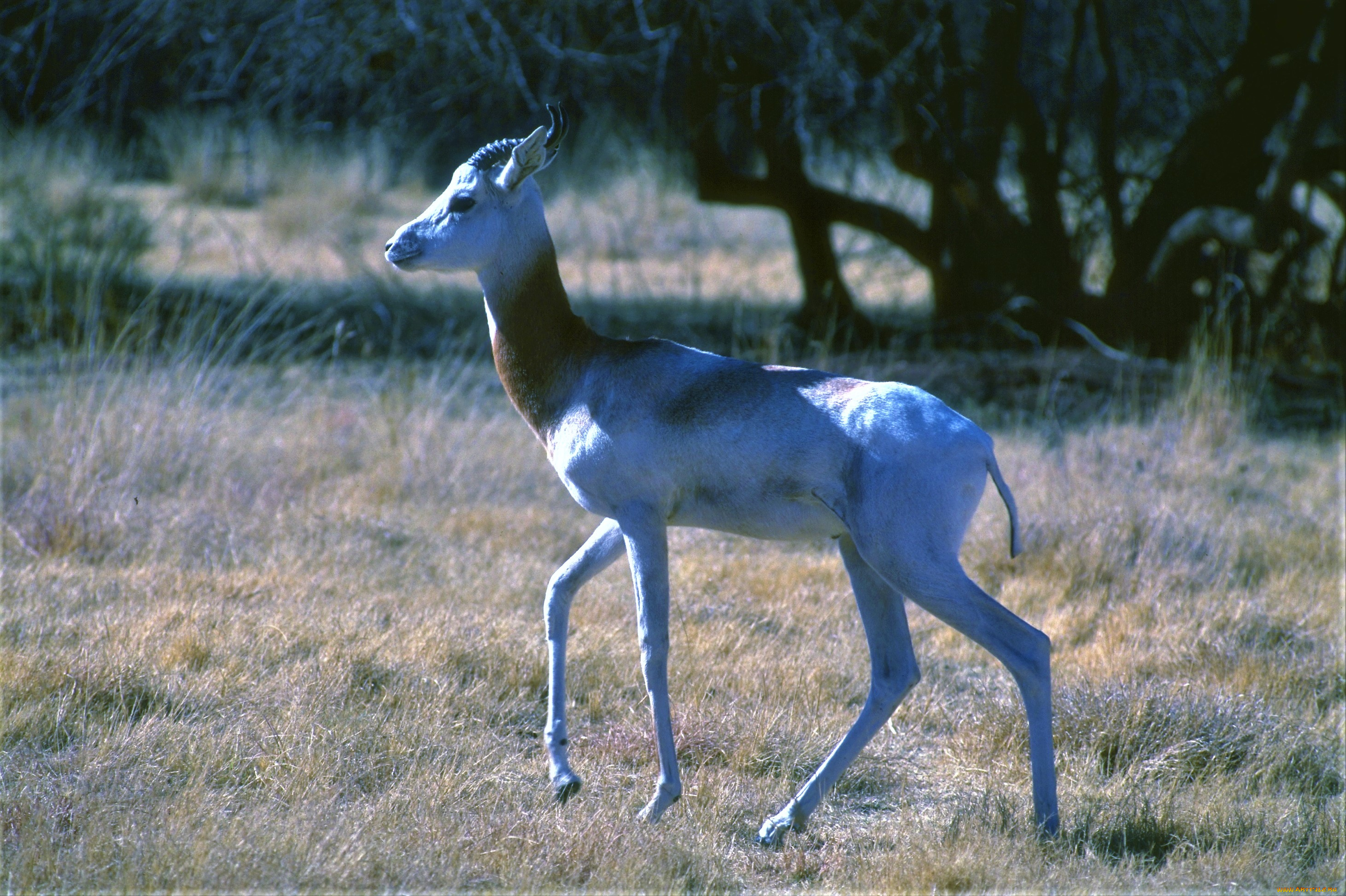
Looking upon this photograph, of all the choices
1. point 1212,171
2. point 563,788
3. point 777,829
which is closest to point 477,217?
point 563,788

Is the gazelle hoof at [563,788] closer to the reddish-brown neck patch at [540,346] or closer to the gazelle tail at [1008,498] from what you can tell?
the reddish-brown neck patch at [540,346]

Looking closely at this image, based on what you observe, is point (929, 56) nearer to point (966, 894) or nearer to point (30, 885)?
point (966, 894)

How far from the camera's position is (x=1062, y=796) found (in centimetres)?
427

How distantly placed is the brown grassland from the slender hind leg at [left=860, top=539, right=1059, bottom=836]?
7.8 inches

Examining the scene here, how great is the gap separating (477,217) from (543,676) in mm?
2008

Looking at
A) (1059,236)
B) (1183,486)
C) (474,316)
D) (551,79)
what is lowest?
(474,316)

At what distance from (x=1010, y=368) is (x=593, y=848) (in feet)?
24.9

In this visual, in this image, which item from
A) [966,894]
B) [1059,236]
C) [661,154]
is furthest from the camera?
[661,154]

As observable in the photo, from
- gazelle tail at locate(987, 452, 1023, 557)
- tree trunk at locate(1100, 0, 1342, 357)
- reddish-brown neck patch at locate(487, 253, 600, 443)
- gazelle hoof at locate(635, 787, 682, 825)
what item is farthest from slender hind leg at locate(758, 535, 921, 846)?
tree trunk at locate(1100, 0, 1342, 357)

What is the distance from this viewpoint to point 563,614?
166 inches

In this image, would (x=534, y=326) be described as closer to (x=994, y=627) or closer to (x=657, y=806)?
(x=657, y=806)

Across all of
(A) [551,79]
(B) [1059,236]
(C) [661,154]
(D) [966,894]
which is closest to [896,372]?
(B) [1059,236]

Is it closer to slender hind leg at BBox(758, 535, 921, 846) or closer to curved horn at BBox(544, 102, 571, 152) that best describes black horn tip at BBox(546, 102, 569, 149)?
curved horn at BBox(544, 102, 571, 152)

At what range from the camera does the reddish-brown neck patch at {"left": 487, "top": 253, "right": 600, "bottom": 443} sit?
4.07 metres
